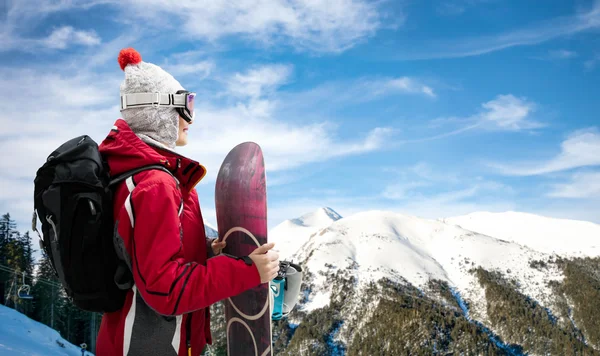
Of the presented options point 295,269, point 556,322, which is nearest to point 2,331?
point 295,269

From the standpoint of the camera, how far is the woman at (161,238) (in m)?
2.88

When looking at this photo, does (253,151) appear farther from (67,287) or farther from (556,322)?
(556,322)

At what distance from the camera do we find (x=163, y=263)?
2.85 metres

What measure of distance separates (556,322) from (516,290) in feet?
52.2

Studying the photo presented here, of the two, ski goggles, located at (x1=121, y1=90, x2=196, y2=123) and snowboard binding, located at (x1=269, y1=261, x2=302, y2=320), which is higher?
ski goggles, located at (x1=121, y1=90, x2=196, y2=123)

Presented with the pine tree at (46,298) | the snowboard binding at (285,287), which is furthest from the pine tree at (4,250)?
the snowboard binding at (285,287)

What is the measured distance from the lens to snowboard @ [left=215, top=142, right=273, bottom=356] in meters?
3.96

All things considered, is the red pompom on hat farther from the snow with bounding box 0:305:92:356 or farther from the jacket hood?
the snow with bounding box 0:305:92:356

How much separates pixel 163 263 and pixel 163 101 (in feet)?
3.86

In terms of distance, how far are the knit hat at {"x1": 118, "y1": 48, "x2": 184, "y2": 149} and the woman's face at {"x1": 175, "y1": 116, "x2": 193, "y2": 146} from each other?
3.0 inches

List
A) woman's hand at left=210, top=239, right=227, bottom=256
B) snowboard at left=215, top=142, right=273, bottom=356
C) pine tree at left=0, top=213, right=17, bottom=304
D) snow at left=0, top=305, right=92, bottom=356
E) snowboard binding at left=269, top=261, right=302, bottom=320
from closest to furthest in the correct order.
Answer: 1. woman's hand at left=210, top=239, right=227, bottom=256
2. snowboard at left=215, top=142, right=273, bottom=356
3. snowboard binding at left=269, top=261, right=302, bottom=320
4. snow at left=0, top=305, right=92, bottom=356
5. pine tree at left=0, top=213, right=17, bottom=304

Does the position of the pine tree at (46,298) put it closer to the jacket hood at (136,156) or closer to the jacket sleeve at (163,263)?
the jacket hood at (136,156)

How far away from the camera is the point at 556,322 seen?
17100 centimetres

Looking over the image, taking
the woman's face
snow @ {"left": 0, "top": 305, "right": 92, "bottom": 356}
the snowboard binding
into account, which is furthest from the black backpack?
snow @ {"left": 0, "top": 305, "right": 92, "bottom": 356}
